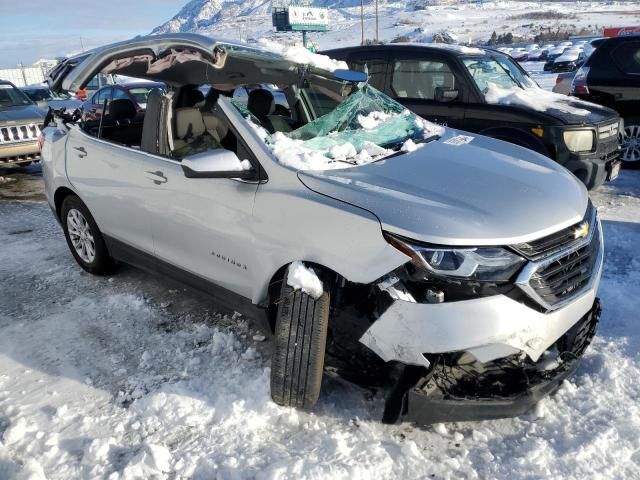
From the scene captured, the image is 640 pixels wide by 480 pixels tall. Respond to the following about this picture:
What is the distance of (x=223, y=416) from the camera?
283 cm

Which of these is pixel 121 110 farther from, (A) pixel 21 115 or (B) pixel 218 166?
(A) pixel 21 115

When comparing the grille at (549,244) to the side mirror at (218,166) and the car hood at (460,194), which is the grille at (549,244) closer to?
the car hood at (460,194)

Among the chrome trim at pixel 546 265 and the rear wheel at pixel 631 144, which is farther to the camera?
the rear wheel at pixel 631 144

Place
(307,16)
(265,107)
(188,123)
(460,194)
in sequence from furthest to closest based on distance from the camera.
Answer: (307,16) → (265,107) → (188,123) → (460,194)

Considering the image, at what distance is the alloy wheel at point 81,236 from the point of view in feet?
15.0

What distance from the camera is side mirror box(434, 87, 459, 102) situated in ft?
20.3

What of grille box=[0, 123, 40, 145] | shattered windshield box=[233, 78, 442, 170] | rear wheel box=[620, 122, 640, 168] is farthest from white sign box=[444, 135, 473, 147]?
grille box=[0, 123, 40, 145]

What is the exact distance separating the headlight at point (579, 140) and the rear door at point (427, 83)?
1.13 m

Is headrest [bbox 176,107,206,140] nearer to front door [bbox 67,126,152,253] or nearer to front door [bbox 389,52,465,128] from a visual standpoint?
front door [bbox 67,126,152,253]

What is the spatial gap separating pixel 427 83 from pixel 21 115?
21.5 feet

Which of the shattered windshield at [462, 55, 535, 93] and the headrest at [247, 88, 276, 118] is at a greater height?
the headrest at [247, 88, 276, 118]

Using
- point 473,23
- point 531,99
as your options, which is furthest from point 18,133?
point 473,23

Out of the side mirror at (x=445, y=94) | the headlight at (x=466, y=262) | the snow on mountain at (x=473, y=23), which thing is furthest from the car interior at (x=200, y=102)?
the snow on mountain at (x=473, y=23)

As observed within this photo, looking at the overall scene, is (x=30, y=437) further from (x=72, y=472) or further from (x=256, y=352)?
(x=256, y=352)
